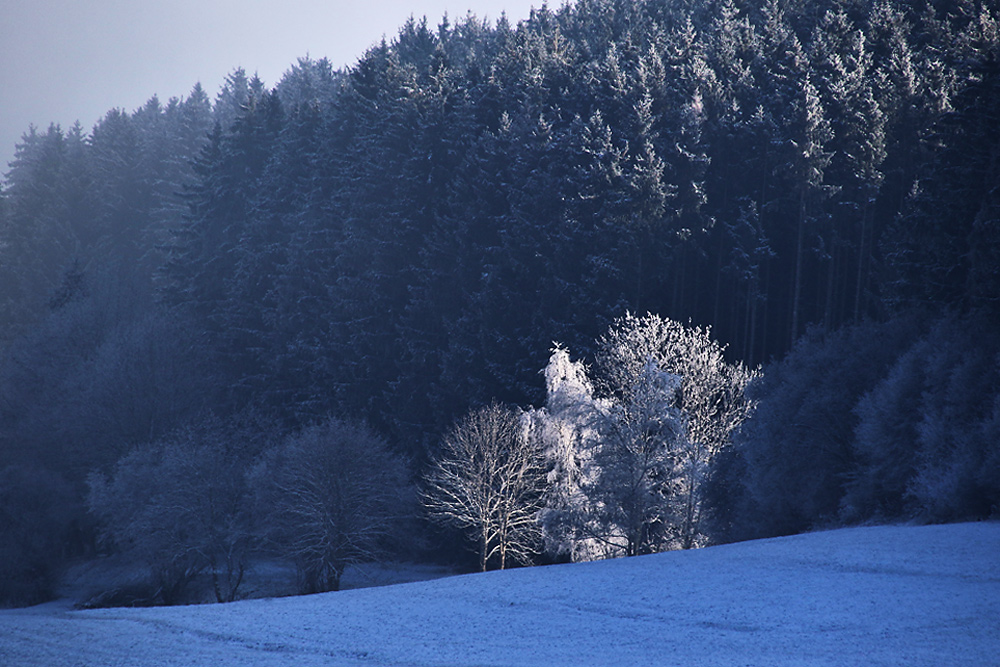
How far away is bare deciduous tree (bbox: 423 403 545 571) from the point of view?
127 ft

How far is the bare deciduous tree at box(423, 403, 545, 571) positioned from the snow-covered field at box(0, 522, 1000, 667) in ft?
44.0

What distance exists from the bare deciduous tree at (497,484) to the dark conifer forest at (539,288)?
7.13 feet

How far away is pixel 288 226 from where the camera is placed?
60.0 meters

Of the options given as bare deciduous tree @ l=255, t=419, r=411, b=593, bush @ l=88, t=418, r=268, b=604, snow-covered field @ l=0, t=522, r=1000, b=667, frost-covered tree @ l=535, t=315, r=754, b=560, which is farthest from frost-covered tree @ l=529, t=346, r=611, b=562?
bush @ l=88, t=418, r=268, b=604

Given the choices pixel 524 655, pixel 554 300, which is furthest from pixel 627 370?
pixel 524 655

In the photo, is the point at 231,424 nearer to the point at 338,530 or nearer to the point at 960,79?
the point at 338,530

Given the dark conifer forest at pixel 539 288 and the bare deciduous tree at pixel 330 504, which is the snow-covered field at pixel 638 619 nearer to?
the dark conifer forest at pixel 539 288

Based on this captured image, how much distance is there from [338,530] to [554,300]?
661 inches

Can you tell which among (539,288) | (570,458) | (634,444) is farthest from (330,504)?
(539,288)

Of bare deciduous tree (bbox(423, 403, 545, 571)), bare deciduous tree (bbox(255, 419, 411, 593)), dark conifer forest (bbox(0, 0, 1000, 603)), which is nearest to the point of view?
dark conifer forest (bbox(0, 0, 1000, 603))

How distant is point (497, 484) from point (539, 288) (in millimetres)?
13022

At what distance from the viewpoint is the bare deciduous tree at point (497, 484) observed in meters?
38.8

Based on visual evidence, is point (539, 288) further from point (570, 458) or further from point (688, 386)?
point (570, 458)

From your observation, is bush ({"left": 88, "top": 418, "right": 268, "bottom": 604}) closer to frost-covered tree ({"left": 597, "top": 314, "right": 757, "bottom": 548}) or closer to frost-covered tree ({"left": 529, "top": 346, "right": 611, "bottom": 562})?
frost-covered tree ({"left": 529, "top": 346, "right": 611, "bottom": 562})
